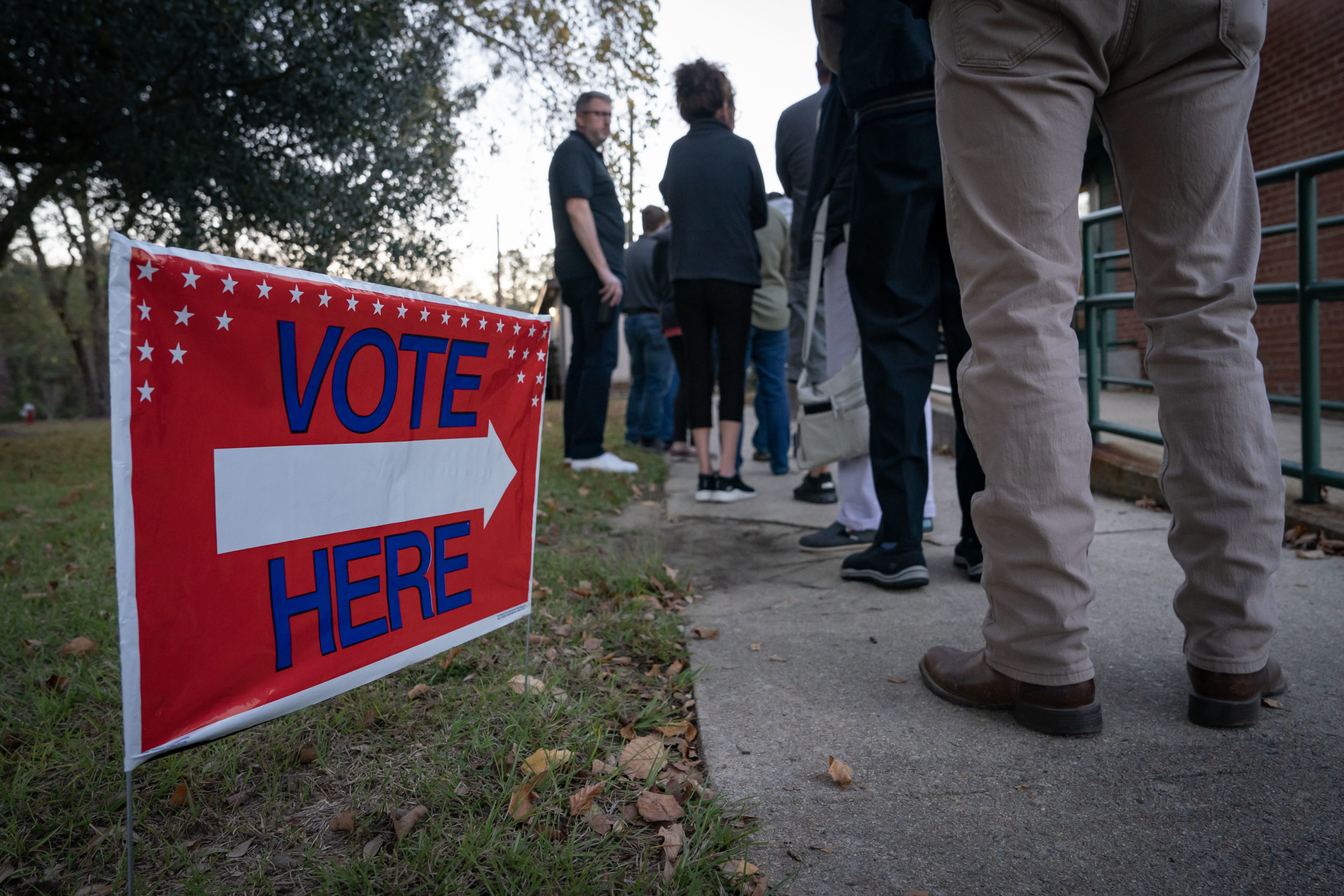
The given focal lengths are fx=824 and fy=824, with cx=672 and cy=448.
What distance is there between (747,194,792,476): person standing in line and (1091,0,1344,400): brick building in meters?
3.41

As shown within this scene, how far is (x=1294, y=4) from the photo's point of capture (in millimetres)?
6668

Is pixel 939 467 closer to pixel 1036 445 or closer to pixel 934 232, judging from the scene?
pixel 934 232

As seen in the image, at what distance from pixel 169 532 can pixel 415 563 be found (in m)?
0.48

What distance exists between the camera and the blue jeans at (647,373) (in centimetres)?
704

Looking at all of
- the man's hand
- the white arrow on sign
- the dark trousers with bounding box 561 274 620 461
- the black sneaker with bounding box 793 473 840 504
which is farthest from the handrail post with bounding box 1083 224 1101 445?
the white arrow on sign

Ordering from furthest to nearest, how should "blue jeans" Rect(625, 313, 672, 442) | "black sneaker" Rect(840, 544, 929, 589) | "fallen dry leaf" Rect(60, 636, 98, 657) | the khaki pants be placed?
"blue jeans" Rect(625, 313, 672, 442)
"black sneaker" Rect(840, 544, 929, 589)
"fallen dry leaf" Rect(60, 636, 98, 657)
the khaki pants

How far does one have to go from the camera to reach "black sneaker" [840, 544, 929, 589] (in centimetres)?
252

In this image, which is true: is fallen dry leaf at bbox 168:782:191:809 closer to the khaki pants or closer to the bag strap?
the khaki pants

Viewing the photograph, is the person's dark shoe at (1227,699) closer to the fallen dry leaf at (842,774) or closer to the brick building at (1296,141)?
the fallen dry leaf at (842,774)

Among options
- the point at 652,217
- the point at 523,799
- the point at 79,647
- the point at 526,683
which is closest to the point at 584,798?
the point at 523,799

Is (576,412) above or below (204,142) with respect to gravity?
below

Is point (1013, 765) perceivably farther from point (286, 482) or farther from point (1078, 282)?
point (286, 482)

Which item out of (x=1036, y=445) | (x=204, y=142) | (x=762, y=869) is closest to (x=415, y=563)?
(x=762, y=869)

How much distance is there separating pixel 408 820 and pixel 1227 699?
1.48 metres
